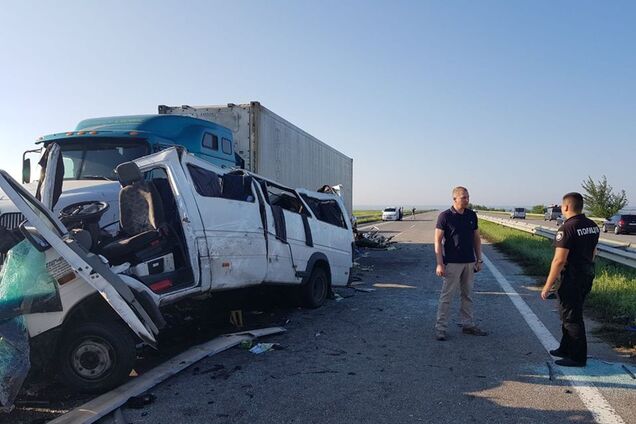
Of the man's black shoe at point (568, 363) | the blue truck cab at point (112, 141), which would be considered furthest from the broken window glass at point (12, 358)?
the man's black shoe at point (568, 363)

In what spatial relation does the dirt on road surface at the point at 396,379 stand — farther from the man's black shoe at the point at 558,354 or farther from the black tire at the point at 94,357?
the black tire at the point at 94,357

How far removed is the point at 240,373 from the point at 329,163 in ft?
47.7

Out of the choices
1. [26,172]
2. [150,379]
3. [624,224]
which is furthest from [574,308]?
[624,224]

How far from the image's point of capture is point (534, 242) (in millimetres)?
18172

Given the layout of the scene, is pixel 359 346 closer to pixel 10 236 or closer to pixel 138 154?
pixel 10 236

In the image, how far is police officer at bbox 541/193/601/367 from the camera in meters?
5.05

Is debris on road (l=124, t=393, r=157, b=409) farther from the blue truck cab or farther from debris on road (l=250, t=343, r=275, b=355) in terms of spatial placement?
the blue truck cab

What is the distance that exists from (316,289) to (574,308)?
13.4 feet

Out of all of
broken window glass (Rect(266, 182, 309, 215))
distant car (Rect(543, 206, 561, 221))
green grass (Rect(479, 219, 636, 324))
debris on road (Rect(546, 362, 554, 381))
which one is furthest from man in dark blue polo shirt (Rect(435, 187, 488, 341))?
distant car (Rect(543, 206, 561, 221))

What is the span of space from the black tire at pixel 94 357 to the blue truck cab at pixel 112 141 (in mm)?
3456

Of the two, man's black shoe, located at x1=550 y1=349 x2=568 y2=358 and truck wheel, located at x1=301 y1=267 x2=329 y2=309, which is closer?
man's black shoe, located at x1=550 y1=349 x2=568 y2=358

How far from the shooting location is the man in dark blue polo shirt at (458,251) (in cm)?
634

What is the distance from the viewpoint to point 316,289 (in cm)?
821

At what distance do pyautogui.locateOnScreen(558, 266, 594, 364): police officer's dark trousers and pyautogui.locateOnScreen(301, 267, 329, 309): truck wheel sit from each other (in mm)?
3846
